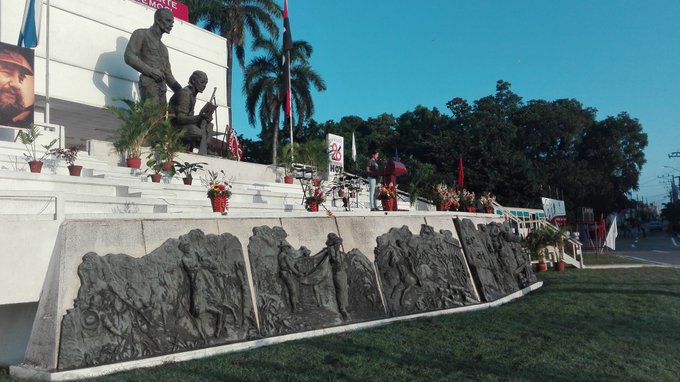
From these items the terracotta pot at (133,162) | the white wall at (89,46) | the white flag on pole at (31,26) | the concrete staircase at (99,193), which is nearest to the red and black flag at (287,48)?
the white wall at (89,46)

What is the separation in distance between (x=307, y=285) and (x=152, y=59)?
12.5m

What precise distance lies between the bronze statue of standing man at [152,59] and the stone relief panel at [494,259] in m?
10.4

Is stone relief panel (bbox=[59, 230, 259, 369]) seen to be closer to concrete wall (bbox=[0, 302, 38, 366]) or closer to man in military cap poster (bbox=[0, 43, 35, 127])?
concrete wall (bbox=[0, 302, 38, 366])

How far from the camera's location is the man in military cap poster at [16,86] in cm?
1259

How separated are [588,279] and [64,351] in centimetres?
1414

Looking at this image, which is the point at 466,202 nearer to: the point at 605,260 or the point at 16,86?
the point at 16,86

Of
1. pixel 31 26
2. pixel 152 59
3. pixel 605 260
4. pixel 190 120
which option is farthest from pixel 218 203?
pixel 605 260

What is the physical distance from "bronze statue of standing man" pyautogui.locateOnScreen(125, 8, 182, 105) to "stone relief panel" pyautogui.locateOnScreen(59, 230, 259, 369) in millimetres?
11244

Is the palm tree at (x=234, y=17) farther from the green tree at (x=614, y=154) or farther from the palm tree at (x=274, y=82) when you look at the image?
the green tree at (x=614, y=154)

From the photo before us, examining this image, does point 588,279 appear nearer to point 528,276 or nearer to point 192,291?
point 528,276

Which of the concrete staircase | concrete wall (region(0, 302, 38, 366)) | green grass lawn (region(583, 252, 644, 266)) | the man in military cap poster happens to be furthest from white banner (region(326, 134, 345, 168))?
concrete wall (region(0, 302, 38, 366))

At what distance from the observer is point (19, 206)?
26.3 ft

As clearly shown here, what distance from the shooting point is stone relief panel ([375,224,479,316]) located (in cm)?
996

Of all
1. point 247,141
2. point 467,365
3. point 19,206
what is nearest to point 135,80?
point 19,206
